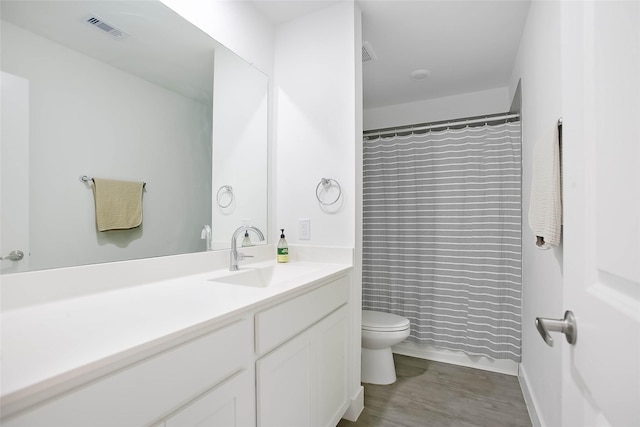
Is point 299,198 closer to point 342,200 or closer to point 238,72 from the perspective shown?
point 342,200

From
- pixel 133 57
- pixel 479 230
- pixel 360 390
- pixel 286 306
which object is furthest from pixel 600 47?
pixel 479 230

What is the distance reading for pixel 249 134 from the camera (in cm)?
192

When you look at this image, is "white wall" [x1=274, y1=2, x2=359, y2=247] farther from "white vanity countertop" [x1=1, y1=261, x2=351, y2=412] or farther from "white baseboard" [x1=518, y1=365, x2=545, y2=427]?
"white baseboard" [x1=518, y1=365, x2=545, y2=427]

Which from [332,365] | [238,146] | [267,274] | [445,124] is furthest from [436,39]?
[332,365]

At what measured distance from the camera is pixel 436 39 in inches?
87.4

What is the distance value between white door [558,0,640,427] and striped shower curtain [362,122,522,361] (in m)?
1.97

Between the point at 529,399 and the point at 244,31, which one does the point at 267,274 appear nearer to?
the point at 244,31

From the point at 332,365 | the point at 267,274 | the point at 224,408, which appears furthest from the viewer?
the point at 267,274

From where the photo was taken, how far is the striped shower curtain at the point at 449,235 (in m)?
2.37

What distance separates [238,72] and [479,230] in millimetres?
2068

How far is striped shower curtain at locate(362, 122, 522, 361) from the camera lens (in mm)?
2369

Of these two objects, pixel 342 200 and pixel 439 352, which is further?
pixel 439 352

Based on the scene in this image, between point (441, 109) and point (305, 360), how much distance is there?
2905 mm

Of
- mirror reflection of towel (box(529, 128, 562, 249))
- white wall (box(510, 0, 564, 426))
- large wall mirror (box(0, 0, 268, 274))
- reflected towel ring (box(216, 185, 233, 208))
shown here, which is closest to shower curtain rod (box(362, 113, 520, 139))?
white wall (box(510, 0, 564, 426))
